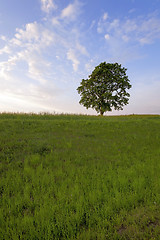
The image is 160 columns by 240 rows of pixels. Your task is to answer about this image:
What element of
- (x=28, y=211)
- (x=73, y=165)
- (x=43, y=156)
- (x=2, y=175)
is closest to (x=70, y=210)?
(x=28, y=211)

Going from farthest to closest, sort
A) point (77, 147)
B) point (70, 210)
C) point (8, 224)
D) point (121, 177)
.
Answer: point (77, 147)
point (121, 177)
point (70, 210)
point (8, 224)

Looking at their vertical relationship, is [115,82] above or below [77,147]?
above

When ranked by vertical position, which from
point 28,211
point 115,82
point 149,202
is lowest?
point 28,211

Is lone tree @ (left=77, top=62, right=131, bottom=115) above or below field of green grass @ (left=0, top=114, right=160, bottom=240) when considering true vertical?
above

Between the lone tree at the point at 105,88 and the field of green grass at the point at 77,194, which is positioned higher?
the lone tree at the point at 105,88

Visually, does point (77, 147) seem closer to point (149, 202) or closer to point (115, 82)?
point (149, 202)

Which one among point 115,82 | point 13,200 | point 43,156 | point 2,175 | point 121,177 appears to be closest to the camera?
point 13,200

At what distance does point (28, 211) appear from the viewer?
3938 millimetres

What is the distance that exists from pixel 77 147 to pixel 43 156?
98.3 inches

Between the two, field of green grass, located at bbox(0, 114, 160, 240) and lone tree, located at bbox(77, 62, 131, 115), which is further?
lone tree, located at bbox(77, 62, 131, 115)

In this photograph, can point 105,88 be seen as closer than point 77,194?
No

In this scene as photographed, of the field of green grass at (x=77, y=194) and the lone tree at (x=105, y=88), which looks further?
the lone tree at (x=105, y=88)

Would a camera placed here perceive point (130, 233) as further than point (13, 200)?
No

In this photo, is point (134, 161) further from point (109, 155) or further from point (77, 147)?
point (77, 147)
